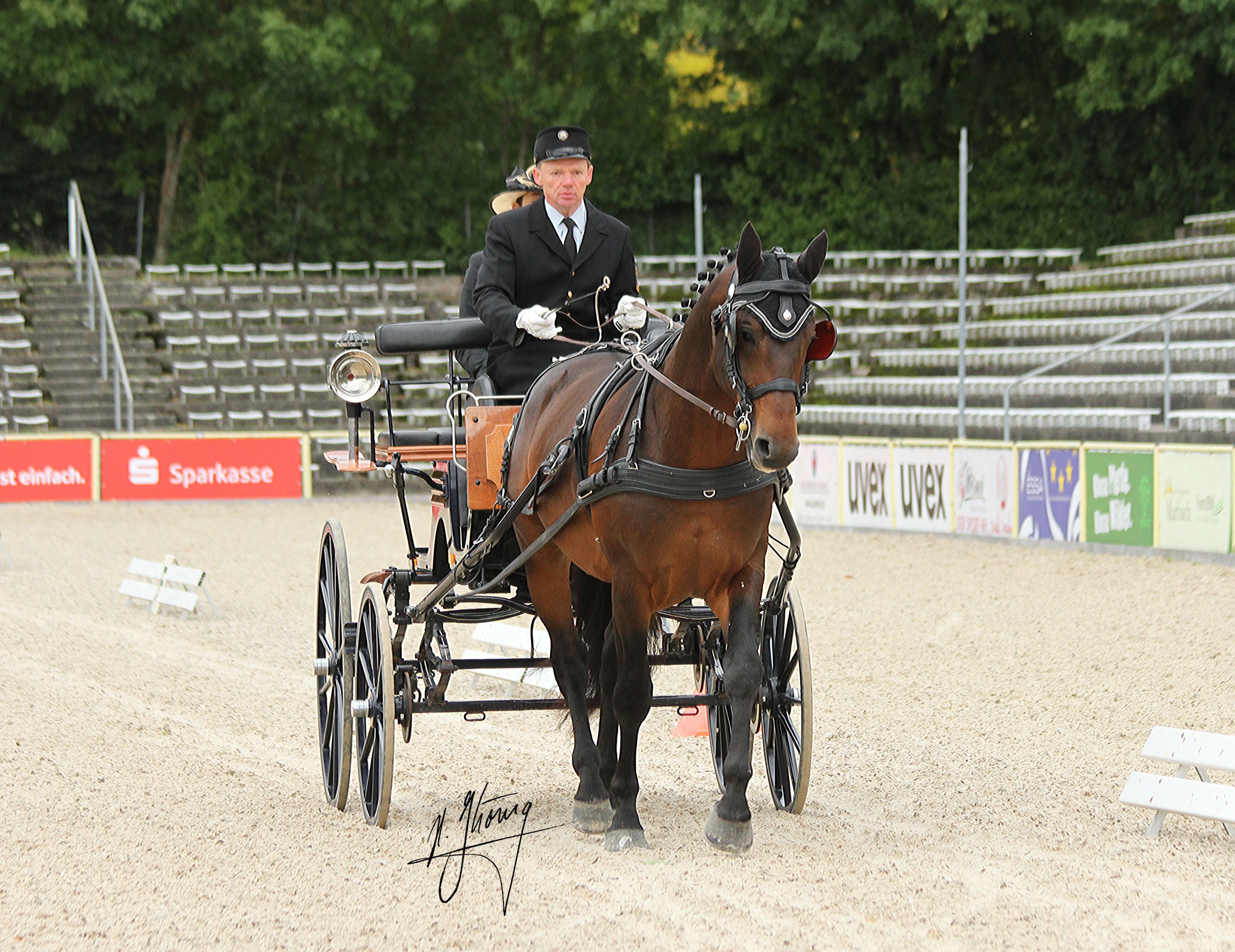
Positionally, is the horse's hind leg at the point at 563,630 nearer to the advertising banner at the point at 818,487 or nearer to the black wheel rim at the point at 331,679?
the black wheel rim at the point at 331,679

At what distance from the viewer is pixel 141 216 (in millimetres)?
33438

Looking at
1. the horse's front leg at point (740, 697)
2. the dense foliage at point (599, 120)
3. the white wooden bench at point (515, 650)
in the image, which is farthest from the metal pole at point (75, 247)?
the horse's front leg at point (740, 697)

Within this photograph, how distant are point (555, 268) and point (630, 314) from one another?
1.71ft

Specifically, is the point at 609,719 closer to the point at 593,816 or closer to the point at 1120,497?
the point at 593,816

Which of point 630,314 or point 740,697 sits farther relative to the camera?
point 630,314

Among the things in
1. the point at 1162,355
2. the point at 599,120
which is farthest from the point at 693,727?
the point at 599,120

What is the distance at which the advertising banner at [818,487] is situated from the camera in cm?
1661

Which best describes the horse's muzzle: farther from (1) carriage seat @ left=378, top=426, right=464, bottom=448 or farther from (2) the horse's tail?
(1) carriage seat @ left=378, top=426, right=464, bottom=448

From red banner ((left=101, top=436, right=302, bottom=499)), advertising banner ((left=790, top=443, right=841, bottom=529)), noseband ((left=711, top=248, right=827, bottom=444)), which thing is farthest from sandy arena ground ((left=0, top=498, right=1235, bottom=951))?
red banner ((left=101, top=436, right=302, bottom=499))

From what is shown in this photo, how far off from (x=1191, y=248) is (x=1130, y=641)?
15.4m

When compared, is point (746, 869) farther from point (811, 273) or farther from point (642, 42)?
point (642, 42)

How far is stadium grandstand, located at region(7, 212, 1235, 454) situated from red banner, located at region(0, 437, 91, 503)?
340 centimetres

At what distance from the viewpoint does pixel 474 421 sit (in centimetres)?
557

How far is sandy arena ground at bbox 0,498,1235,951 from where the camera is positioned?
4.14 metres
